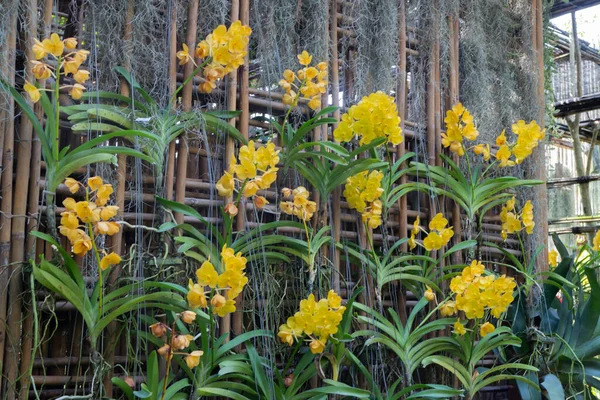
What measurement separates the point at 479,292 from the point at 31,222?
1.47 meters

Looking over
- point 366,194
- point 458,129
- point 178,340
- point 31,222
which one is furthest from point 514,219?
point 31,222

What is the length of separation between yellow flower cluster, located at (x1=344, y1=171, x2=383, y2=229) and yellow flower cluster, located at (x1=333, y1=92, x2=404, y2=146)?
0.13 m

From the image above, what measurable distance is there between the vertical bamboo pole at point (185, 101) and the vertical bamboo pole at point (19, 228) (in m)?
0.44

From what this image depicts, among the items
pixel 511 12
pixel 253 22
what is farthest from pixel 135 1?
pixel 511 12

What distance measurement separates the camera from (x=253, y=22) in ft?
Result: 7.64

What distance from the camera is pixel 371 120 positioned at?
7.44ft

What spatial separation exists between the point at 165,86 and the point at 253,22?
1.46 ft

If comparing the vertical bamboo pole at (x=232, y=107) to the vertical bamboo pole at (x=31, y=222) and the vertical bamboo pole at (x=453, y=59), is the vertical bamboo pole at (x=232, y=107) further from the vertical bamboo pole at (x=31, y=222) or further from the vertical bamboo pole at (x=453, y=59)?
the vertical bamboo pole at (x=453, y=59)

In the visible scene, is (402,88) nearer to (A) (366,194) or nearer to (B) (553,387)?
(A) (366,194)

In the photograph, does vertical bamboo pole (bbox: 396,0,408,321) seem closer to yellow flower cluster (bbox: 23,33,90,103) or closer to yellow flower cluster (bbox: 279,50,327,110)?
yellow flower cluster (bbox: 279,50,327,110)

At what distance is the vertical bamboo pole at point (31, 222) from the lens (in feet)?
5.69

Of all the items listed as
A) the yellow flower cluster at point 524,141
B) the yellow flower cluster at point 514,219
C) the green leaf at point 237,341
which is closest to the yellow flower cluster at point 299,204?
the green leaf at point 237,341

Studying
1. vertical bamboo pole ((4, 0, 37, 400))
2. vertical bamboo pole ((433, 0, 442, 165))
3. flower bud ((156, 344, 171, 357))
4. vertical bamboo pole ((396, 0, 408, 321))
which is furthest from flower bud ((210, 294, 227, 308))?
vertical bamboo pole ((433, 0, 442, 165))

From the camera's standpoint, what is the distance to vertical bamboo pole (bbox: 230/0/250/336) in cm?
211
